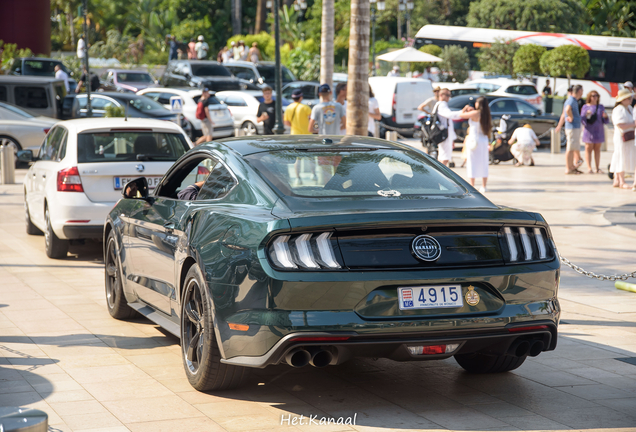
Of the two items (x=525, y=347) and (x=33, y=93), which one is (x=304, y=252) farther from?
(x=33, y=93)

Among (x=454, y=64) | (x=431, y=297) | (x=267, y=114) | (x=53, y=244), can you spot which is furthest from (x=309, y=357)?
(x=454, y=64)

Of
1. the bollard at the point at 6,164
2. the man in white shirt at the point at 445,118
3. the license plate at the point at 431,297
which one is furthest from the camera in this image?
the bollard at the point at 6,164

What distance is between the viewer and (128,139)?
1017 cm

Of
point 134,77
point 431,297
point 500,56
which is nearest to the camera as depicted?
point 431,297

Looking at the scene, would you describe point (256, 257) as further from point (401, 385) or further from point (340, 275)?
point (401, 385)

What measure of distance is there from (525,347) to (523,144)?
61.0ft

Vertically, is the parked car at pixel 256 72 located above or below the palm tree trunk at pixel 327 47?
below

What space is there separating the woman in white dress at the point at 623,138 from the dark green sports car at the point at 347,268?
12.6 metres

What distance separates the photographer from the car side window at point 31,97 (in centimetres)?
2391

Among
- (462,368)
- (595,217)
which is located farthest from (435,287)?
(595,217)

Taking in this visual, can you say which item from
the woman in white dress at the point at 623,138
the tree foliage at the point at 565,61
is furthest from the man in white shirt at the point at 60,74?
the woman in white dress at the point at 623,138

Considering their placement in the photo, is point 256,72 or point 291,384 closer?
point 291,384

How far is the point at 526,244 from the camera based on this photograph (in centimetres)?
504

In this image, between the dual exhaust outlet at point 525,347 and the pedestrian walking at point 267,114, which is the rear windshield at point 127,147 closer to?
the dual exhaust outlet at point 525,347
